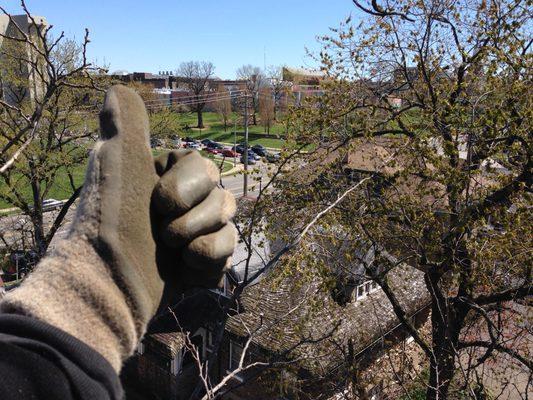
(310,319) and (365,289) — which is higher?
(310,319)

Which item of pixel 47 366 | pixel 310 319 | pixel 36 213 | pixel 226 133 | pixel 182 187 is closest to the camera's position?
pixel 47 366

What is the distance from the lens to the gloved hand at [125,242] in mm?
1423

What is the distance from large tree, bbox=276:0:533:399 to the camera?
7113 mm

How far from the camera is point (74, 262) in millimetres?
1454

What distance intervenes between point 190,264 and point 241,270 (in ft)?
36.8

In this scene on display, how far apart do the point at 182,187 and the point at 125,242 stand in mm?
278

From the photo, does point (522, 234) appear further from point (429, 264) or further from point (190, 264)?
point (190, 264)

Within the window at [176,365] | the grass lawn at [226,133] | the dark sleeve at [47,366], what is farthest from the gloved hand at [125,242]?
the grass lawn at [226,133]

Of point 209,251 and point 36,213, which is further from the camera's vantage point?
point 36,213

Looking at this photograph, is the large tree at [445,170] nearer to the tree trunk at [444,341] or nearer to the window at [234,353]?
the tree trunk at [444,341]

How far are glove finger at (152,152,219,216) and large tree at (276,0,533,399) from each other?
5.60 m

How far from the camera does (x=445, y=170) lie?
7.57 meters

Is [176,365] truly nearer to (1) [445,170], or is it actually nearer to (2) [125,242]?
(1) [445,170]

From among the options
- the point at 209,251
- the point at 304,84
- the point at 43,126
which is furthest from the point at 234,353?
the point at 209,251
